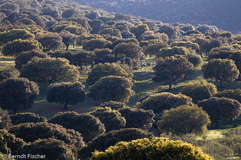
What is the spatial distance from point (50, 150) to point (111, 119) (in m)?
24.1

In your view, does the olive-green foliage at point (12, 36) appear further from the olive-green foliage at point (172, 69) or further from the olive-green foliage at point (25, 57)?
the olive-green foliage at point (172, 69)

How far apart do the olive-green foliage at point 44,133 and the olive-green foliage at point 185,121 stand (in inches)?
827

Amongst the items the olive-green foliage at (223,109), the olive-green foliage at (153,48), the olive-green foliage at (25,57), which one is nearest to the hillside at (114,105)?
the olive-green foliage at (223,109)

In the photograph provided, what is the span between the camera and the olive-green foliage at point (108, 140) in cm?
4281

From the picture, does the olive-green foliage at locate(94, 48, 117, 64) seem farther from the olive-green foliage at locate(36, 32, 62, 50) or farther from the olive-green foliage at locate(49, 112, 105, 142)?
the olive-green foliage at locate(49, 112, 105, 142)

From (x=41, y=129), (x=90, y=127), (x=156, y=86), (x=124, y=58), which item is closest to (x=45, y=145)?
(x=41, y=129)

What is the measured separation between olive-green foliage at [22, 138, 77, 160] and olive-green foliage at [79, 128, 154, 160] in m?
4.92

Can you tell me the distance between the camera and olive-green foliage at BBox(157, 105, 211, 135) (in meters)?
59.2

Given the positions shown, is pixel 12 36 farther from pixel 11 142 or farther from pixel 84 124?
pixel 11 142

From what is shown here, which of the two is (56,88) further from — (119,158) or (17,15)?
(17,15)

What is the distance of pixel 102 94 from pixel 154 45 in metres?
60.0

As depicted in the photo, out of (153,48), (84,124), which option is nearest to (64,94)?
(84,124)

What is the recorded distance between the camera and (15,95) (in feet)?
248

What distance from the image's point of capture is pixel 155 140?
25266mm
